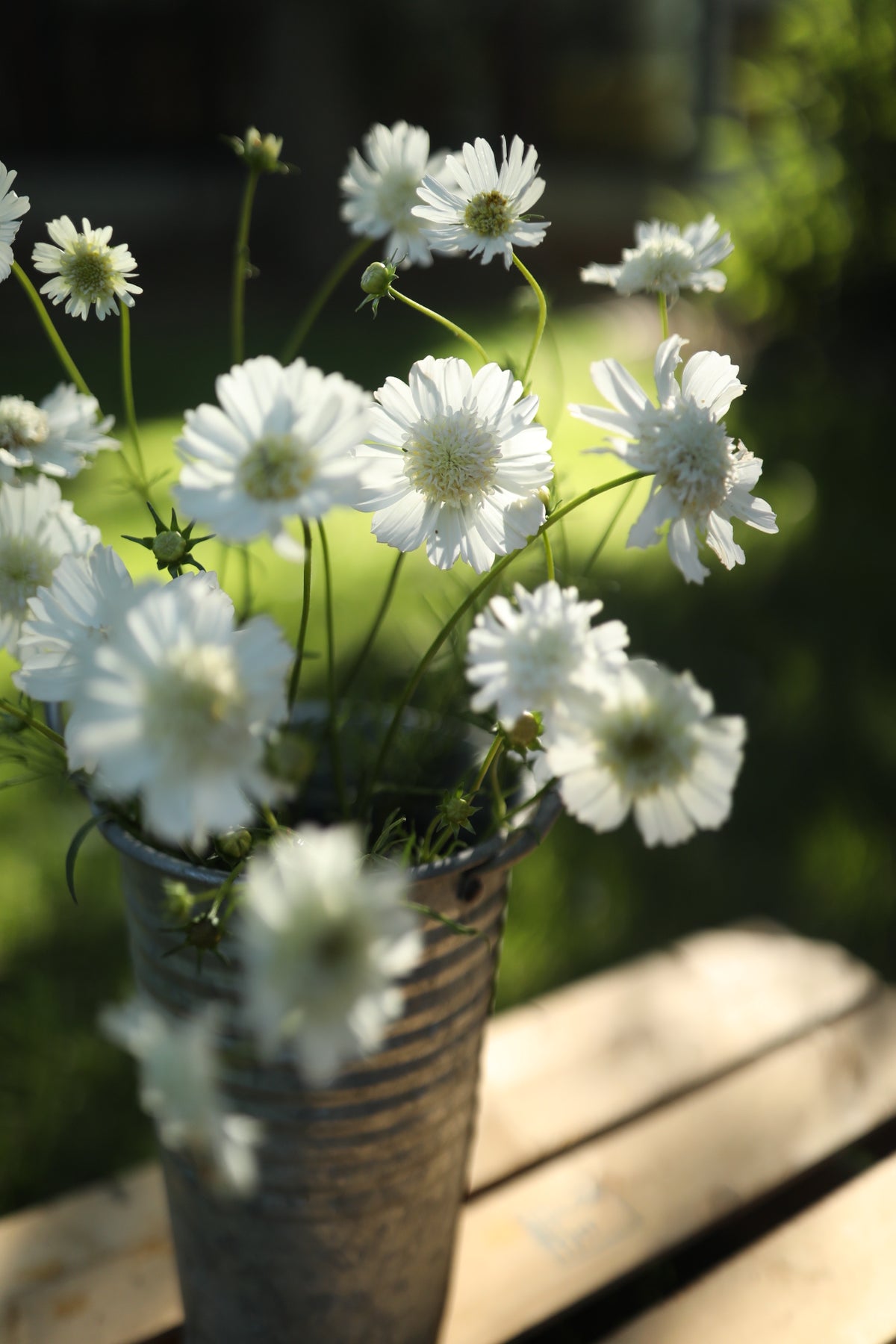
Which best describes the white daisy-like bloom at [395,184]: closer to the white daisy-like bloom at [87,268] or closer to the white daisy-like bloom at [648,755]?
the white daisy-like bloom at [87,268]

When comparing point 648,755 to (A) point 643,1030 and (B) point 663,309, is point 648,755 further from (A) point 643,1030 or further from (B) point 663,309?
(A) point 643,1030

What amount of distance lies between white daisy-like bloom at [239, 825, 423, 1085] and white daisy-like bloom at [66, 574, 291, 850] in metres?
0.03

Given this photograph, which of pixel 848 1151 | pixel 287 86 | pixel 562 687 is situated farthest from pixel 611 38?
pixel 562 687

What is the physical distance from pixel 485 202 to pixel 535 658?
0.80 feet

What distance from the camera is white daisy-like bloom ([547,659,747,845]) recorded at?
42 centimetres

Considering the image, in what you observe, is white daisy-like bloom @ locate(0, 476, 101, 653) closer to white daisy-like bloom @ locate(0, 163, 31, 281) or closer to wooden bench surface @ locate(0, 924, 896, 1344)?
white daisy-like bloom @ locate(0, 163, 31, 281)

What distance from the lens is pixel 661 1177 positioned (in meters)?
0.92

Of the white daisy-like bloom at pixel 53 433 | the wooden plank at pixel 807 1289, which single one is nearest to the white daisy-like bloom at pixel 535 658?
the white daisy-like bloom at pixel 53 433

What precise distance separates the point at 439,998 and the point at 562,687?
30 cm

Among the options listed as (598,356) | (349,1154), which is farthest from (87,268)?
(598,356)

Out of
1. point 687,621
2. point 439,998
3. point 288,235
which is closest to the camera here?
point 439,998

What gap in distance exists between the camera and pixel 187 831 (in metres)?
0.36

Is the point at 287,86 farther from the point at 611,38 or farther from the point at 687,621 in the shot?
the point at 687,621

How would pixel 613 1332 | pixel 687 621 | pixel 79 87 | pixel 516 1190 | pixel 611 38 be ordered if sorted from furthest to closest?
pixel 611 38 < pixel 79 87 < pixel 687 621 < pixel 516 1190 < pixel 613 1332
